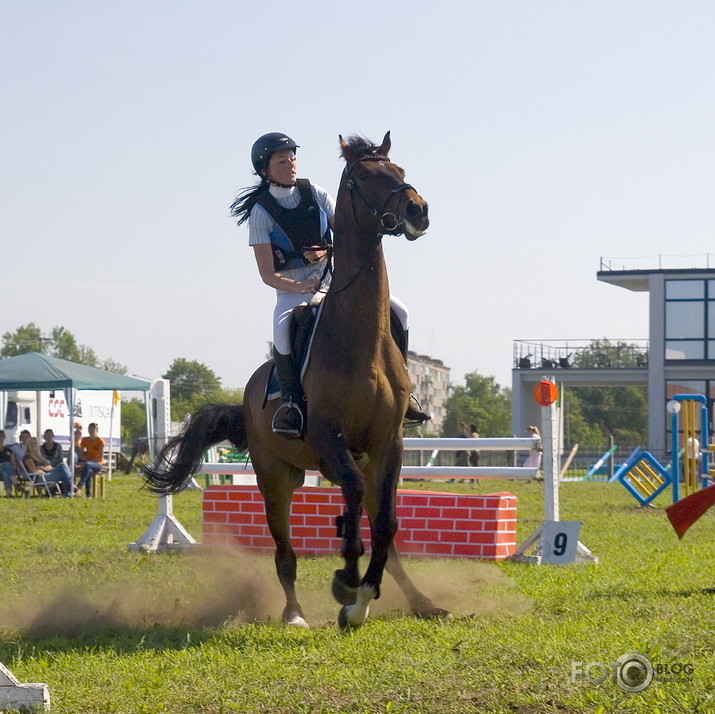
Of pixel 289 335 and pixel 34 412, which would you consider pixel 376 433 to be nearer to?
pixel 289 335

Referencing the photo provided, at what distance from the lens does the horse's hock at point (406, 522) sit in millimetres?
10562

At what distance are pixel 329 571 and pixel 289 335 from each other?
10.7 ft

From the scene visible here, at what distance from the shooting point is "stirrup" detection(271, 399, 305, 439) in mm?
6535

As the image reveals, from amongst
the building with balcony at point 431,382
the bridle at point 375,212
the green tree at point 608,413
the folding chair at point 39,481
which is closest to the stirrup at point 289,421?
the bridle at point 375,212

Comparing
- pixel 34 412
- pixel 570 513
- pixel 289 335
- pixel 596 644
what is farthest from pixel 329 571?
pixel 34 412

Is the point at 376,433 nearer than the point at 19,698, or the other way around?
the point at 19,698

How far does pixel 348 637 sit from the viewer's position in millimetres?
5852

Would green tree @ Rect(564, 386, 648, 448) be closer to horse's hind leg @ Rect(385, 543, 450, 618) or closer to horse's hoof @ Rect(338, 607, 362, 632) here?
horse's hind leg @ Rect(385, 543, 450, 618)

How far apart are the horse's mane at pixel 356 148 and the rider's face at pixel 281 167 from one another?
2.43ft

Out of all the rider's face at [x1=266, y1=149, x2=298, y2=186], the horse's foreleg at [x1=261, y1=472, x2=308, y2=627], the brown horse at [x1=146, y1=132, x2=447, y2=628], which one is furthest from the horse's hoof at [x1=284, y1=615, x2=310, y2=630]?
the rider's face at [x1=266, y1=149, x2=298, y2=186]

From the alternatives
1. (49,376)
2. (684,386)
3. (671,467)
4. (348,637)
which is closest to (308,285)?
A: (348,637)

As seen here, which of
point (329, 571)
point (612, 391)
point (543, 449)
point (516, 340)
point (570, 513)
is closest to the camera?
point (329, 571)

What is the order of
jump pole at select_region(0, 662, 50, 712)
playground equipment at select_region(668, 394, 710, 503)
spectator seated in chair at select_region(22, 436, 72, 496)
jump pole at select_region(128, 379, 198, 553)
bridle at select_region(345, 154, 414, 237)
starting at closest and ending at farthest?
jump pole at select_region(0, 662, 50, 712), bridle at select_region(345, 154, 414, 237), jump pole at select_region(128, 379, 198, 553), playground equipment at select_region(668, 394, 710, 503), spectator seated in chair at select_region(22, 436, 72, 496)

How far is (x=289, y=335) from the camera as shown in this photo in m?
6.80
